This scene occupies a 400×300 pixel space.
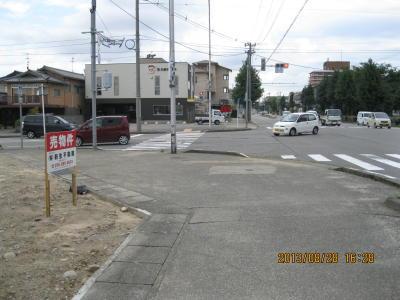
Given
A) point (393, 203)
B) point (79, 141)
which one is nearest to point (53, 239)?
point (393, 203)

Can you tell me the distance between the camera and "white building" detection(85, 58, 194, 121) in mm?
67000

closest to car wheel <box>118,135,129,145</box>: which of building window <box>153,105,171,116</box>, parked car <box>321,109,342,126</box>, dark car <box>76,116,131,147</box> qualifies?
dark car <box>76,116,131,147</box>

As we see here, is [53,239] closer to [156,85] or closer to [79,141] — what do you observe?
[79,141]

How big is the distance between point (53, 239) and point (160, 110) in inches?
2431

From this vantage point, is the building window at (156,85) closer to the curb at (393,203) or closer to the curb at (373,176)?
the curb at (373,176)

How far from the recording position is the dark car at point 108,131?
27.9m

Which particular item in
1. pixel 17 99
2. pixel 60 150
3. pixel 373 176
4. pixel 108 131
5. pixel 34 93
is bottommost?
pixel 373 176

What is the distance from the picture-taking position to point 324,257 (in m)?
5.79

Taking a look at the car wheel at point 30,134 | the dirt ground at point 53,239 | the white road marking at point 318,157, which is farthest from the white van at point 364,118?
the dirt ground at point 53,239

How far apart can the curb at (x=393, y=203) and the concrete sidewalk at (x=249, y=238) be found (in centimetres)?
12

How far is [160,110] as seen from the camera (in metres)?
67.9

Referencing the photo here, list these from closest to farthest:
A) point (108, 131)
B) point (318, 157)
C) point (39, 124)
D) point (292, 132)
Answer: point (318, 157), point (108, 131), point (292, 132), point (39, 124)

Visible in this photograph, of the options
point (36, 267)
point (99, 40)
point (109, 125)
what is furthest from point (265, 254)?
point (109, 125)
